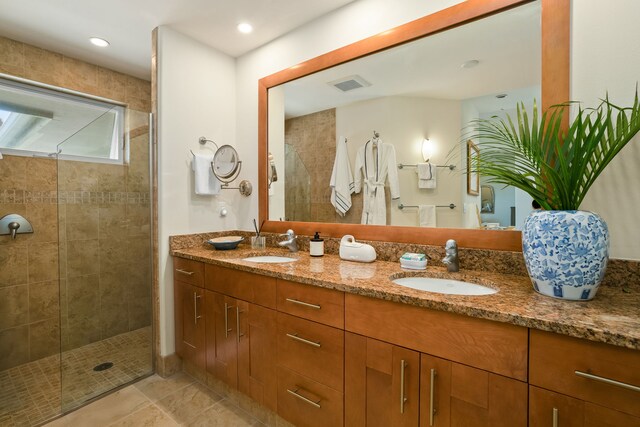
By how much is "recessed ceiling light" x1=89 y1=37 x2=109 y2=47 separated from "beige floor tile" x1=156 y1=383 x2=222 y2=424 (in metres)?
2.56

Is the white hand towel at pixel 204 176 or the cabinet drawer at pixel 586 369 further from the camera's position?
the white hand towel at pixel 204 176

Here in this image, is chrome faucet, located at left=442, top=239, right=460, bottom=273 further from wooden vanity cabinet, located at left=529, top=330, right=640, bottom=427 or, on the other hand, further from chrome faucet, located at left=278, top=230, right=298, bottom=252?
chrome faucet, located at left=278, top=230, right=298, bottom=252

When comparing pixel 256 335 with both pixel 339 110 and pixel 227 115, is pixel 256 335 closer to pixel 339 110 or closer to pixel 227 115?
pixel 339 110

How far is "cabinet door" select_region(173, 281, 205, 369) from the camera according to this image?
6.32ft

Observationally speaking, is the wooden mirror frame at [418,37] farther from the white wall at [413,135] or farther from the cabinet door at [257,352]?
the cabinet door at [257,352]

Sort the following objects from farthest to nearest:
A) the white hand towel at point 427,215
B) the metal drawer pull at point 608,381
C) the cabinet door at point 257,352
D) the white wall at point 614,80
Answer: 1. the white hand towel at point 427,215
2. the cabinet door at point 257,352
3. the white wall at point 614,80
4. the metal drawer pull at point 608,381

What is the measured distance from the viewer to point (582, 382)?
2.55 feet

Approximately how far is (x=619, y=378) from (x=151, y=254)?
242 cm

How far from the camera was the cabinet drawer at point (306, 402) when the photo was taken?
4.16ft

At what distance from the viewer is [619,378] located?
0.74m

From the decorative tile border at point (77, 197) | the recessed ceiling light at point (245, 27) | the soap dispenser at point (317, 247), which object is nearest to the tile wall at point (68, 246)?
the decorative tile border at point (77, 197)

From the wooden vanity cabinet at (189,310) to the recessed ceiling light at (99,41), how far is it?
5.66 ft

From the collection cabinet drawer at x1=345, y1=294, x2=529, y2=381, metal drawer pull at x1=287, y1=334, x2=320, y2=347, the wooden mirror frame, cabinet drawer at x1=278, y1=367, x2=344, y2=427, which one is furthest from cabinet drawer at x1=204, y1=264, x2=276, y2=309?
the wooden mirror frame

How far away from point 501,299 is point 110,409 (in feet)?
7.16
